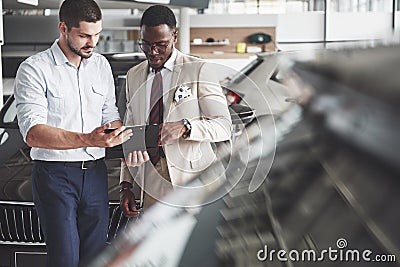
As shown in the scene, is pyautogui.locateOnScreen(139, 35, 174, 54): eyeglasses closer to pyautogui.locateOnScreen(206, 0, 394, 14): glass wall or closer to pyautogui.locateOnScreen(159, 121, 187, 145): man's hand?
pyautogui.locateOnScreen(159, 121, 187, 145): man's hand

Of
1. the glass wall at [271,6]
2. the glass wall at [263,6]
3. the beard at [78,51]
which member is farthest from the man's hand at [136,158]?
the glass wall at [263,6]

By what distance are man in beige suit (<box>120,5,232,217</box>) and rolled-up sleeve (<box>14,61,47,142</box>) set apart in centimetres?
18

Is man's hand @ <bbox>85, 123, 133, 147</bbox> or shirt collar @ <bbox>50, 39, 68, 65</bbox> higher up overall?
shirt collar @ <bbox>50, 39, 68, 65</bbox>

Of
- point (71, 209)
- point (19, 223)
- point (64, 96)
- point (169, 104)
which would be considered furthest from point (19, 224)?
point (169, 104)

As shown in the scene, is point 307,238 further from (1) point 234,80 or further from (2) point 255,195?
(1) point 234,80

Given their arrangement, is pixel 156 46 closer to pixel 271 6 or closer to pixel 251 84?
pixel 251 84

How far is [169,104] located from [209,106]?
0.30 ft

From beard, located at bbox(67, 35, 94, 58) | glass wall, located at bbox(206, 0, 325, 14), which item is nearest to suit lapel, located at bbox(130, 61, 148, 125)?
beard, located at bbox(67, 35, 94, 58)

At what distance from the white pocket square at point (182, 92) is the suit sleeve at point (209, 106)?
0.9 inches

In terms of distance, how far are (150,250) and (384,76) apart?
0.21 metres

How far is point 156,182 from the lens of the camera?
1.34 metres

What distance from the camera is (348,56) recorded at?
1.50 ft

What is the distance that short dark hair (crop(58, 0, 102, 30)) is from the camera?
130 centimetres

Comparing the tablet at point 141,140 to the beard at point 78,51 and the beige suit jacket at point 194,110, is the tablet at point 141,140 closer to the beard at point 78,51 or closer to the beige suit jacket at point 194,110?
the beige suit jacket at point 194,110
